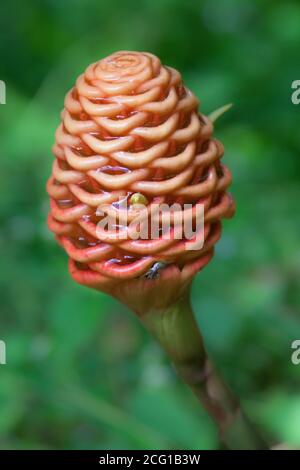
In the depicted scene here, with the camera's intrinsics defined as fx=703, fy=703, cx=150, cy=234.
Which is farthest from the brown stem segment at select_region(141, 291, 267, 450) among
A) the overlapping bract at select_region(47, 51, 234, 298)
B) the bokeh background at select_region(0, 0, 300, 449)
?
the bokeh background at select_region(0, 0, 300, 449)

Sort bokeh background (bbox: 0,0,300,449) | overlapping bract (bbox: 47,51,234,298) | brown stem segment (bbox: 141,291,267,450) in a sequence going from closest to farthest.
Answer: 1. overlapping bract (bbox: 47,51,234,298)
2. brown stem segment (bbox: 141,291,267,450)
3. bokeh background (bbox: 0,0,300,449)

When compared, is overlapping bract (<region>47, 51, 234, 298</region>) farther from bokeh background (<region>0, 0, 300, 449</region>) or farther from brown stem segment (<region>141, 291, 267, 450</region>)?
bokeh background (<region>0, 0, 300, 449</region>)

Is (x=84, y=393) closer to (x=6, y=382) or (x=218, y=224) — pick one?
(x=6, y=382)

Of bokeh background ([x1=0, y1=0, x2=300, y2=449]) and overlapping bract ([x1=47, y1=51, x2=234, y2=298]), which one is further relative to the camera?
bokeh background ([x1=0, y1=0, x2=300, y2=449])

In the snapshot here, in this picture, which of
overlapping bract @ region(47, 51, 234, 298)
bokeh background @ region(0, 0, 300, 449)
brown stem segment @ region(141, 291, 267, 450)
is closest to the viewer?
overlapping bract @ region(47, 51, 234, 298)

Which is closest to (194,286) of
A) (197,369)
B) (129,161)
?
(197,369)

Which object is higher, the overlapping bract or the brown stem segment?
the overlapping bract
